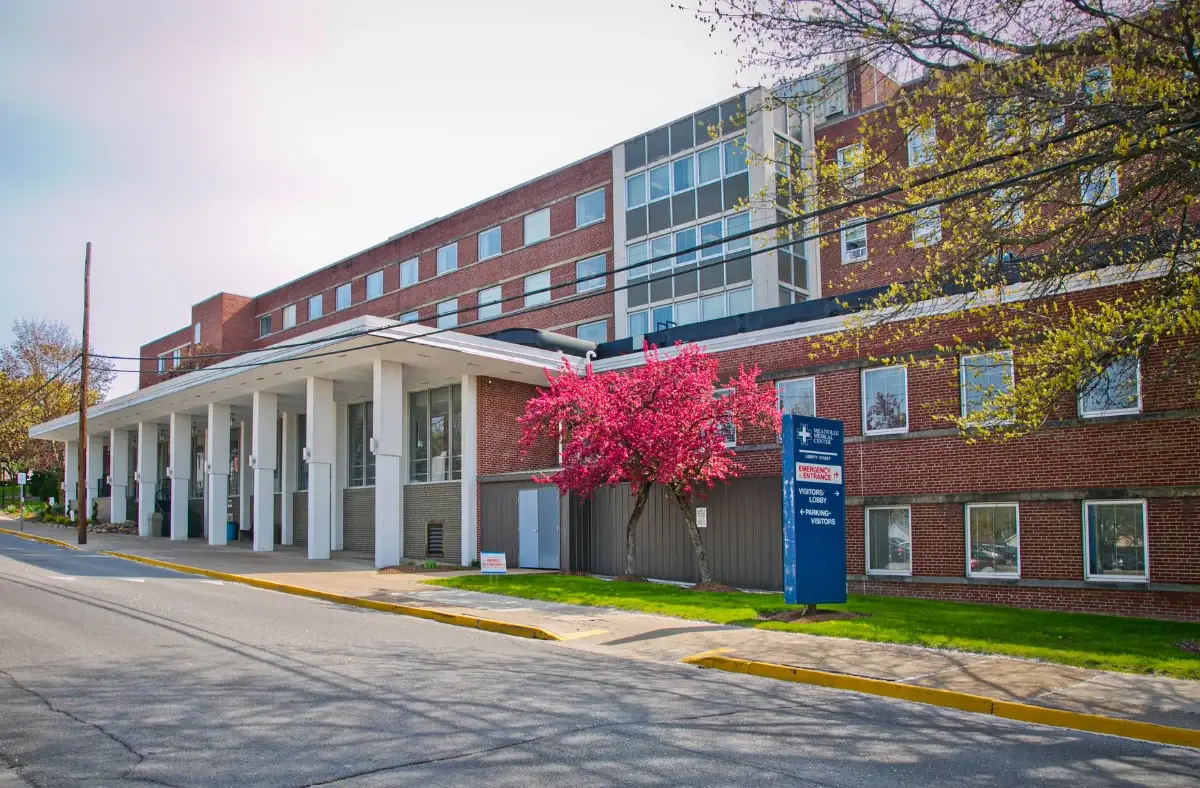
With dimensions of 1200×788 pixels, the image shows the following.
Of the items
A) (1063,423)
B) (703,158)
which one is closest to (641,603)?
(1063,423)

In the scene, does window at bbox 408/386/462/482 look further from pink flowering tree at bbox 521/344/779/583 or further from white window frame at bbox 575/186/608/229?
white window frame at bbox 575/186/608/229

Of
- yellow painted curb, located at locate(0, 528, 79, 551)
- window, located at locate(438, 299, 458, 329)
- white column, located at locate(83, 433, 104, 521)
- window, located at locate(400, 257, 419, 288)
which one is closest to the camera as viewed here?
yellow painted curb, located at locate(0, 528, 79, 551)

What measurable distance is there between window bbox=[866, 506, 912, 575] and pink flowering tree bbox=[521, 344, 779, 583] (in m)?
2.88

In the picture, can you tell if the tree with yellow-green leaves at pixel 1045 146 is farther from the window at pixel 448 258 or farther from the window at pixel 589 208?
the window at pixel 448 258

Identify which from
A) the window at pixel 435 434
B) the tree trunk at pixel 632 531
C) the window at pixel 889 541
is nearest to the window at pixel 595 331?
the window at pixel 435 434

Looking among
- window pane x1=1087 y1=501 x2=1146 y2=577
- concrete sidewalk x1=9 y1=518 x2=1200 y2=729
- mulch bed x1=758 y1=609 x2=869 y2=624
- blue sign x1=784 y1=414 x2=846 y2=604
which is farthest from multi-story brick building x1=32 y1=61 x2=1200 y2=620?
mulch bed x1=758 y1=609 x2=869 y2=624

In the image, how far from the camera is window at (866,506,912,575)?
19875 millimetres

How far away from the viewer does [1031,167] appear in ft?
40.3

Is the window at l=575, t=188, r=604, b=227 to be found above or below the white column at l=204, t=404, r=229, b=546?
above

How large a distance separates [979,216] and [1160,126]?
8.33ft

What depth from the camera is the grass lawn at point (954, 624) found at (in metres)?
12.1

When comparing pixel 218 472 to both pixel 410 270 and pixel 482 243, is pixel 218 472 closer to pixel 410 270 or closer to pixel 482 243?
pixel 482 243

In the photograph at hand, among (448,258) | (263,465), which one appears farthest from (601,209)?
(263,465)

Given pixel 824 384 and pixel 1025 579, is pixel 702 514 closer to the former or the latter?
pixel 824 384
